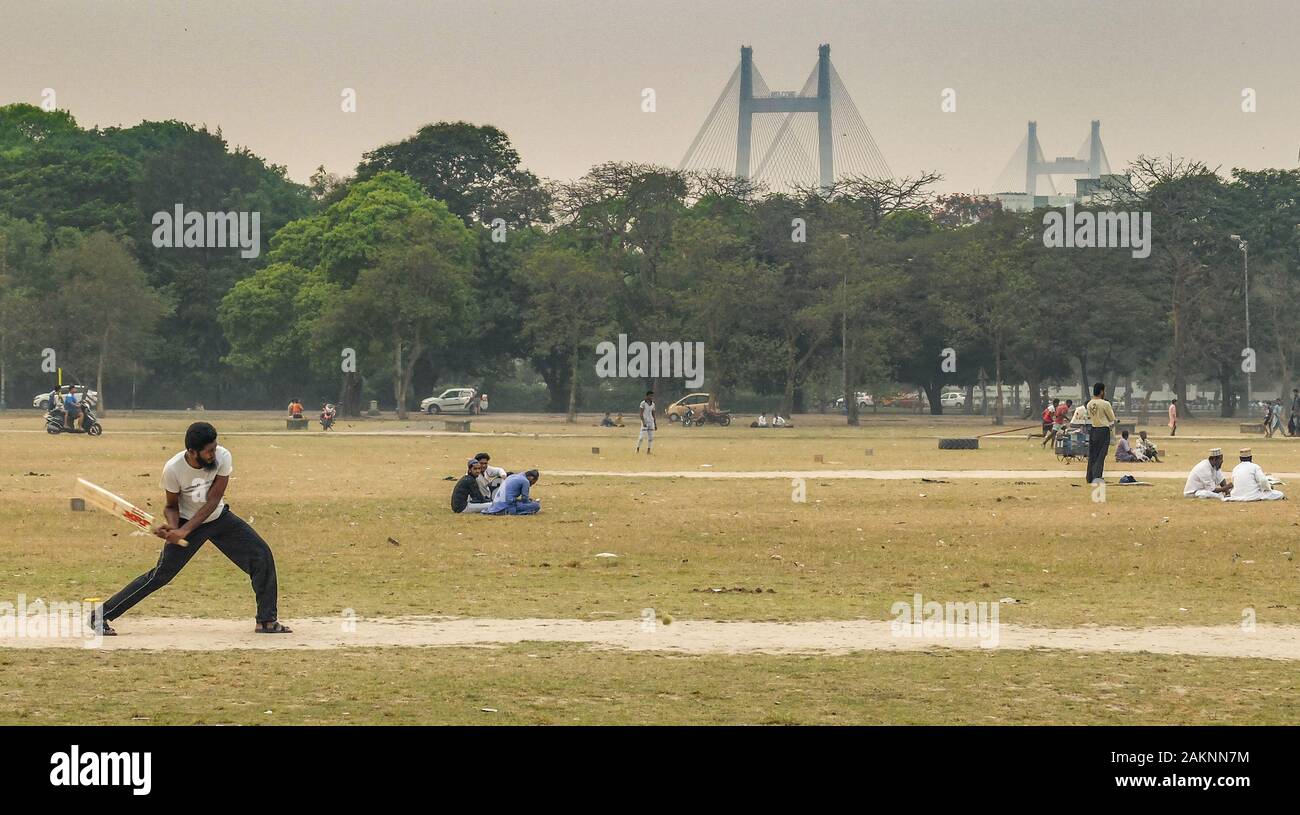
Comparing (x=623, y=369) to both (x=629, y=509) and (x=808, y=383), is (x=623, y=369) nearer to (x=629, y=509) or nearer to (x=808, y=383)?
(x=808, y=383)

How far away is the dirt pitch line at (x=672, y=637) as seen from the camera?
12734 mm

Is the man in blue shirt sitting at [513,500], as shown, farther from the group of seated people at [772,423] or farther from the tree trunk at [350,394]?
the tree trunk at [350,394]

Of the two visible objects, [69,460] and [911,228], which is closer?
[69,460]

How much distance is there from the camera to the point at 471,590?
16.5 m

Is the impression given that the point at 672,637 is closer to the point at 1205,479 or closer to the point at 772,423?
the point at 1205,479

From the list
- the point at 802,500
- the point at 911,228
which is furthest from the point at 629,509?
the point at 911,228

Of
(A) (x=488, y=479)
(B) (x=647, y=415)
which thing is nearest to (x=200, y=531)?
(A) (x=488, y=479)

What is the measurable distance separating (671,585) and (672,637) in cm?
380

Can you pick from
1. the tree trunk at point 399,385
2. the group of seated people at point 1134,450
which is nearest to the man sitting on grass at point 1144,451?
the group of seated people at point 1134,450

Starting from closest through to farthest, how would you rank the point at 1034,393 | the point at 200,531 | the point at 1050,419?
the point at 200,531, the point at 1050,419, the point at 1034,393

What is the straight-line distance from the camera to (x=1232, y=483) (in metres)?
27.1
